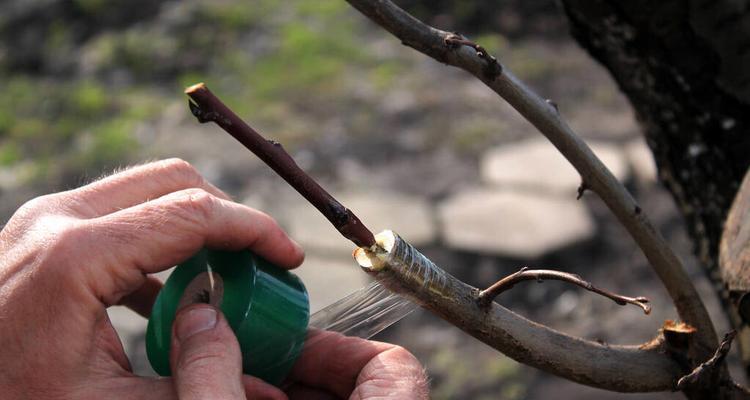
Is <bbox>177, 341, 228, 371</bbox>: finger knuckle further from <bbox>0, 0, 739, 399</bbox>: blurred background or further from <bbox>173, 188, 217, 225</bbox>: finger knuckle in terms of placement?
<bbox>0, 0, 739, 399</bbox>: blurred background

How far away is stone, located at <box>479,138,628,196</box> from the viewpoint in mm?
4301

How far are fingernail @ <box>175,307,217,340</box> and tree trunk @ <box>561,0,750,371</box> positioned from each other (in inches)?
34.0

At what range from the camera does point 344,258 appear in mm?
4008

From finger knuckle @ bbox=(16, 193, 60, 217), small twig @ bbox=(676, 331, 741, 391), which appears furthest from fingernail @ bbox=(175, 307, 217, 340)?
small twig @ bbox=(676, 331, 741, 391)

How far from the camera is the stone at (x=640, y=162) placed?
168 inches

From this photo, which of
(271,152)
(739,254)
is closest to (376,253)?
(271,152)

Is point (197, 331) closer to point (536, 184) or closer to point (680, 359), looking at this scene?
point (680, 359)

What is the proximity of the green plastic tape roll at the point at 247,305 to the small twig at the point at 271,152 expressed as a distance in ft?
0.87

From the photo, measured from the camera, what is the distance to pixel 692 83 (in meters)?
1.74

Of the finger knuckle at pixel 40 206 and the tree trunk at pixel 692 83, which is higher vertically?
the finger knuckle at pixel 40 206

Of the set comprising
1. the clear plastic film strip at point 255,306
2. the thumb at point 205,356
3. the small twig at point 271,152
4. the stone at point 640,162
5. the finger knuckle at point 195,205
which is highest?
the small twig at point 271,152

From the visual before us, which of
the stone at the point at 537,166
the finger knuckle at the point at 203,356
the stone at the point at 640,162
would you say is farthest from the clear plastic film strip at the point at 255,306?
the stone at the point at 640,162

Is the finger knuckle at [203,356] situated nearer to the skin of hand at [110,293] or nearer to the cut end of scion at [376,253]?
the skin of hand at [110,293]

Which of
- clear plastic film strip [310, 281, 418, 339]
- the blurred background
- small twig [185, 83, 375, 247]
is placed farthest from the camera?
the blurred background
